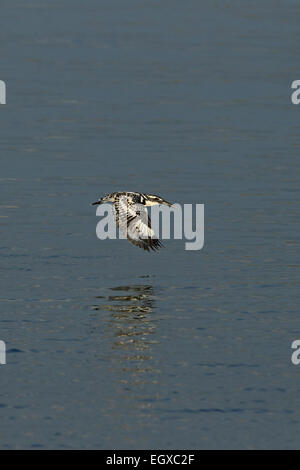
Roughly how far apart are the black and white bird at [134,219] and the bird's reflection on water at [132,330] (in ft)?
4.74

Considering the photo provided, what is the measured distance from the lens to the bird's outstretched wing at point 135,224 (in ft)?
67.6

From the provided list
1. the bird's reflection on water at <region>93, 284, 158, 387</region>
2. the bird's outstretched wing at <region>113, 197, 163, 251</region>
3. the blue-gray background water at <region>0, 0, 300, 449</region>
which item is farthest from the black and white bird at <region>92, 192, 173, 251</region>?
the bird's reflection on water at <region>93, 284, 158, 387</region>

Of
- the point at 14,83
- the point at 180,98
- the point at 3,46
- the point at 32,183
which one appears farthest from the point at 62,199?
Answer: the point at 3,46

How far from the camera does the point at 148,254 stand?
2150 cm

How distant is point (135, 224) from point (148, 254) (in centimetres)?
77

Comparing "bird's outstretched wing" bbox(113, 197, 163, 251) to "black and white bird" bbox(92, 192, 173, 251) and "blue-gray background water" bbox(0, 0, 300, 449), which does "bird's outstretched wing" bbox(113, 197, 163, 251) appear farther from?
"blue-gray background water" bbox(0, 0, 300, 449)

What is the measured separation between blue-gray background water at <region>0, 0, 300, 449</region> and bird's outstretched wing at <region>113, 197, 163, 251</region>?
1.37 ft

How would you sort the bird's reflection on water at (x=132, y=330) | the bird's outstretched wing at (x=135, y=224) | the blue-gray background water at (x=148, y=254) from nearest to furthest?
the blue-gray background water at (x=148, y=254)
the bird's reflection on water at (x=132, y=330)
the bird's outstretched wing at (x=135, y=224)

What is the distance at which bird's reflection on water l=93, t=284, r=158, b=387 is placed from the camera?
15345 mm

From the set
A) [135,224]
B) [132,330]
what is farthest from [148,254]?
[132,330]

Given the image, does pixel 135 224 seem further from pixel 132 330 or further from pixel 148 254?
pixel 132 330

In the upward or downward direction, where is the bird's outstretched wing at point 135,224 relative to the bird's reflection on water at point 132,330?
upward

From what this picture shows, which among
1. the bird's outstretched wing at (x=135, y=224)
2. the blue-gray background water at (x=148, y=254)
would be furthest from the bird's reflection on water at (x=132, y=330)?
the bird's outstretched wing at (x=135, y=224)

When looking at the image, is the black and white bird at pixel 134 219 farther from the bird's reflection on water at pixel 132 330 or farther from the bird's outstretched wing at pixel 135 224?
the bird's reflection on water at pixel 132 330
